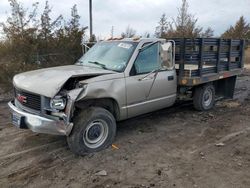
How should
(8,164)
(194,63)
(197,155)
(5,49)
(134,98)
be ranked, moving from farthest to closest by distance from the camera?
(5,49), (194,63), (134,98), (197,155), (8,164)

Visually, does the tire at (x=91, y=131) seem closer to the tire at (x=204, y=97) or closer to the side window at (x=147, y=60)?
the side window at (x=147, y=60)

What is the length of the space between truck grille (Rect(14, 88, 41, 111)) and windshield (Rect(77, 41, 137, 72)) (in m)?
1.55

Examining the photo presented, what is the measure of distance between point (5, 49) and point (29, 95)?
570 cm

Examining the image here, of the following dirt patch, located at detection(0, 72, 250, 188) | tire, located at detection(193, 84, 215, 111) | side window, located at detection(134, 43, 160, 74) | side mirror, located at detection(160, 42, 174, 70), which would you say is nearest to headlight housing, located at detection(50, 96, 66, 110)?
dirt patch, located at detection(0, 72, 250, 188)

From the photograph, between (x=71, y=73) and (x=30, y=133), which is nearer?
(x=71, y=73)

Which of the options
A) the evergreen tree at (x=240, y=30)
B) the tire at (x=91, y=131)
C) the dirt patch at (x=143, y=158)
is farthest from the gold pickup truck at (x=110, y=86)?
the evergreen tree at (x=240, y=30)

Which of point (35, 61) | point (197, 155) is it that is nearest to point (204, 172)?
point (197, 155)

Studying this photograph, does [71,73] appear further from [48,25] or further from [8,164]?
[48,25]

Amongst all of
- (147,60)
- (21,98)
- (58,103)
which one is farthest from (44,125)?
(147,60)

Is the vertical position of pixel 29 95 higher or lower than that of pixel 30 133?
higher

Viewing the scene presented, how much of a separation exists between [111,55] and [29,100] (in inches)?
77.6

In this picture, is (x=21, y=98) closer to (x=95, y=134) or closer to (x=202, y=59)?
(x=95, y=134)

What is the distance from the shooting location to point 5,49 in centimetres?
973

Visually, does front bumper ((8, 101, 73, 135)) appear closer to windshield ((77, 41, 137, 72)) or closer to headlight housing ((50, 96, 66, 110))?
headlight housing ((50, 96, 66, 110))
